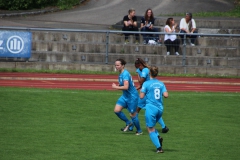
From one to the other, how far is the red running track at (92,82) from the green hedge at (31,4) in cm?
1176

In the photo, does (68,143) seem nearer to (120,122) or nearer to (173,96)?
(120,122)

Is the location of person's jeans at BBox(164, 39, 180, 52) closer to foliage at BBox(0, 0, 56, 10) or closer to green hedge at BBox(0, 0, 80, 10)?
green hedge at BBox(0, 0, 80, 10)

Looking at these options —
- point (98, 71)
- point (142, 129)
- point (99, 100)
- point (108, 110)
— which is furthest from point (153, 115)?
point (98, 71)

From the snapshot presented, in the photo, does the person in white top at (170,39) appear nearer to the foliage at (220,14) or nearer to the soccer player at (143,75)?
the foliage at (220,14)

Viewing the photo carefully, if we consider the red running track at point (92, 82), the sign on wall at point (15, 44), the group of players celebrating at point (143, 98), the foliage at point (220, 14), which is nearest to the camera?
the group of players celebrating at point (143, 98)

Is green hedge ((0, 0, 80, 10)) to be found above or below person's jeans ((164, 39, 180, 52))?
above

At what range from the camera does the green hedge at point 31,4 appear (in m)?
35.5

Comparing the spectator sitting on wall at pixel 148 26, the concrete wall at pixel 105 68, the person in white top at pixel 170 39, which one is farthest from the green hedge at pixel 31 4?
the person in white top at pixel 170 39

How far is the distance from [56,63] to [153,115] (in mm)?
13959

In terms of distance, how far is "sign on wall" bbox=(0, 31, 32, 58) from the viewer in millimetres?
25141

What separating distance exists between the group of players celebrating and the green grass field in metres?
0.34

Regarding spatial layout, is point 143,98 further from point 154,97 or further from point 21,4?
point 21,4

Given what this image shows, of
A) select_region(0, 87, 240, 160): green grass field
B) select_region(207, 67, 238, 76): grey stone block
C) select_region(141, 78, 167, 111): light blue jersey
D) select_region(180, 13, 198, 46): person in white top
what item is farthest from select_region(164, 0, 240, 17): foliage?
select_region(141, 78, 167, 111): light blue jersey

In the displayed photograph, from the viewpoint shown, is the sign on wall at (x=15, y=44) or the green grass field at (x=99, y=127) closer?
the green grass field at (x=99, y=127)
